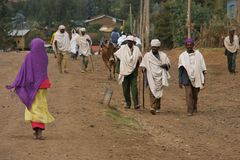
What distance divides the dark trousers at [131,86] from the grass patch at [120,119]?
84 centimetres

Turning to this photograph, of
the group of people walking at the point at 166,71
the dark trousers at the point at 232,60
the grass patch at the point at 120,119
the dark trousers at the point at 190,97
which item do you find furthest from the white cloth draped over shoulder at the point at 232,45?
the grass patch at the point at 120,119

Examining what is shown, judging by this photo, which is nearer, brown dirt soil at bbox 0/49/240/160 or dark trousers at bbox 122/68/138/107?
brown dirt soil at bbox 0/49/240/160

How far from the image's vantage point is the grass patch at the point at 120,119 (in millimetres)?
13613

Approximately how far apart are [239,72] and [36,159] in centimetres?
1756

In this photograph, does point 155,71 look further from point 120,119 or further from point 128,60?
point 120,119

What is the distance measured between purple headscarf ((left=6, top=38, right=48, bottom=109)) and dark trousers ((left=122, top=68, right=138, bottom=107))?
5382 millimetres

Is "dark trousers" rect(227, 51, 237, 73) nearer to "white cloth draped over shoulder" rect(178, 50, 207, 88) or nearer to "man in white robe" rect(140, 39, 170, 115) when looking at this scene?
→ "white cloth draped over shoulder" rect(178, 50, 207, 88)

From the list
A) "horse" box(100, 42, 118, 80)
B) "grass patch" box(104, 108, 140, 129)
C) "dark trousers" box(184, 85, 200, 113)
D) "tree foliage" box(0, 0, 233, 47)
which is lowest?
"grass patch" box(104, 108, 140, 129)

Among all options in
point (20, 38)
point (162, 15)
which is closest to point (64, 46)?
point (162, 15)

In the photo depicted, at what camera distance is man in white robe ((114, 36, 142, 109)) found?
53.0 ft

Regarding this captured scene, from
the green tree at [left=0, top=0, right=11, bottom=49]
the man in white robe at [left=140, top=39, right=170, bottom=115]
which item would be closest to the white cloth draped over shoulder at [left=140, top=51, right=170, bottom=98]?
the man in white robe at [left=140, top=39, right=170, bottom=115]

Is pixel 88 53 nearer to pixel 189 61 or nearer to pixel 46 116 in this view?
pixel 189 61

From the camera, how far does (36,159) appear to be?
366 inches

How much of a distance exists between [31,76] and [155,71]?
17.4 feet
